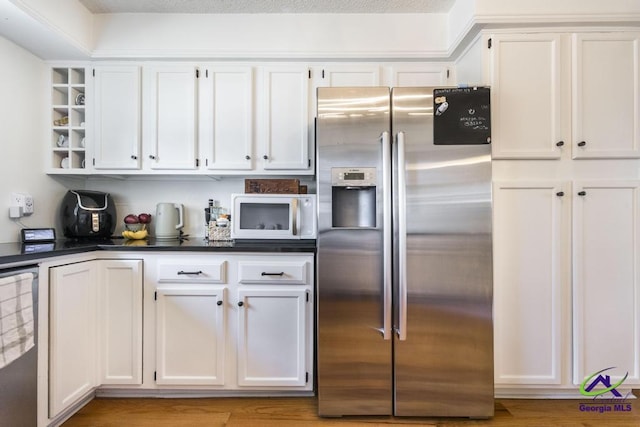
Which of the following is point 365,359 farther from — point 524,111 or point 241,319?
point 524,111

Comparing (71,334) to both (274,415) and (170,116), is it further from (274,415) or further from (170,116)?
(170,116)

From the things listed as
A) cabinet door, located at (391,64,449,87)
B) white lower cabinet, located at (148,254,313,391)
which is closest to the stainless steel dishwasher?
white lower cabinet, located at (148,254,313,391)

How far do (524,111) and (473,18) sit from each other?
0.61 meters

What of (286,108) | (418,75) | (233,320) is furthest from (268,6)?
(233,320)

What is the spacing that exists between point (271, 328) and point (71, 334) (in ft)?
3.44

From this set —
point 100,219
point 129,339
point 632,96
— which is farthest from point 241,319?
point 632,96

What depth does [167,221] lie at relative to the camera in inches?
92.0

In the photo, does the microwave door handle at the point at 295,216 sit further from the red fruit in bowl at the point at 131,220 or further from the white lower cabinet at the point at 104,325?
the red fruit in bowl at the point at 131,220

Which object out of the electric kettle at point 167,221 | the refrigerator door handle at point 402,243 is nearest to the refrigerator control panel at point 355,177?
the refrigerator door handle at point 402,243

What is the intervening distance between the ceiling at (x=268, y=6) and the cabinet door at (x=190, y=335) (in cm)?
187

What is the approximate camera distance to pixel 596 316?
176 centimetres

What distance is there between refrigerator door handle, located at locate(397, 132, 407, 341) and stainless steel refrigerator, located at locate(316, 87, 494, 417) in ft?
0.06

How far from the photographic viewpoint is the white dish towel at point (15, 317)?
124 centimetres

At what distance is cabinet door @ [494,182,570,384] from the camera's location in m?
1.76
